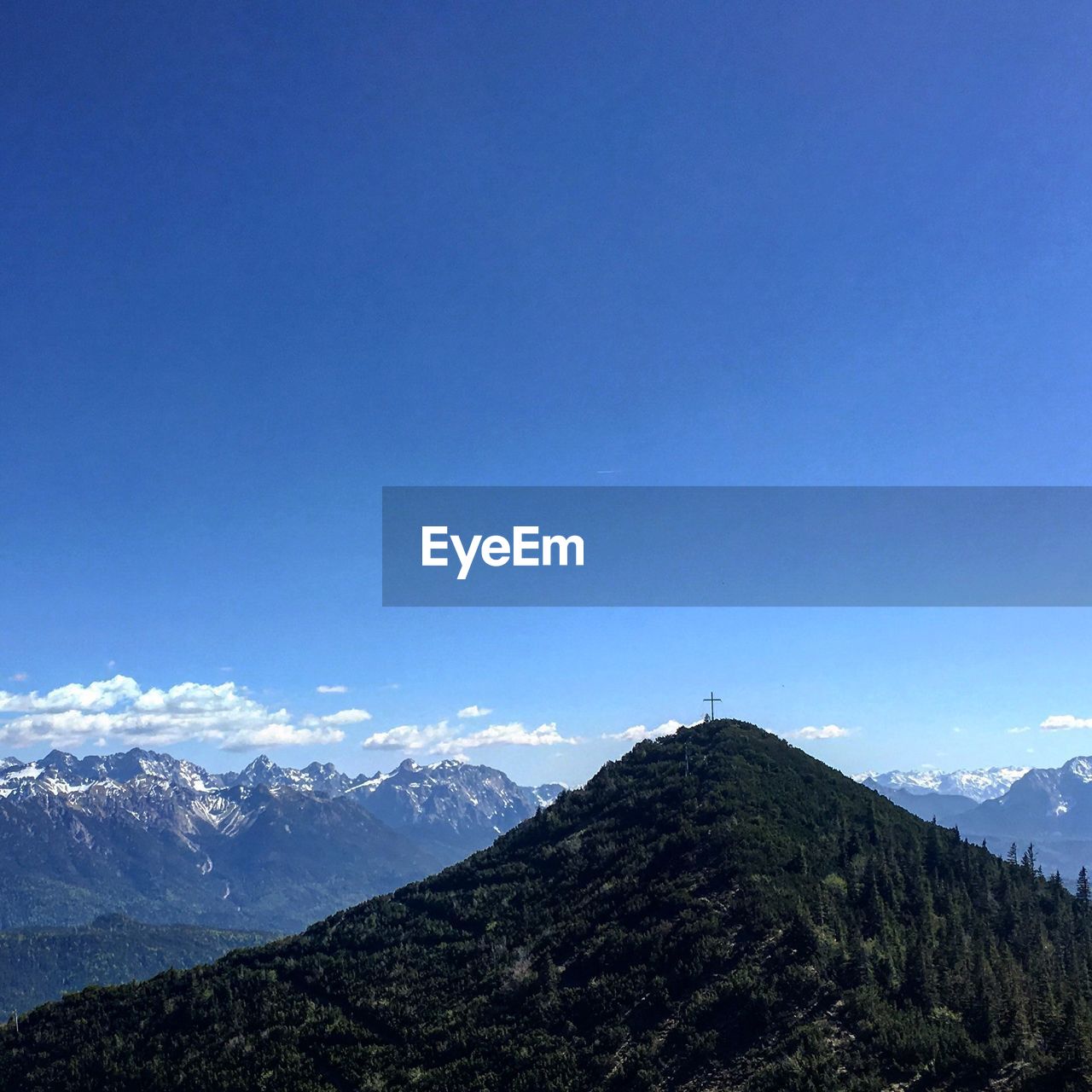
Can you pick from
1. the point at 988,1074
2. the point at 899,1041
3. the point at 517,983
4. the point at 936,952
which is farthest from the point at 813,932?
the point at 517,983

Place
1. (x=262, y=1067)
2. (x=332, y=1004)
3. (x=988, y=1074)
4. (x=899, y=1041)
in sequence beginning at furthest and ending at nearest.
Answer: (x=332, y=1004) → (x=262, y=1067) → (x=899, y=1041) → (x=988, y=1074)

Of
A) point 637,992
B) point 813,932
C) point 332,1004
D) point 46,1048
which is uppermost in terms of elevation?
point 813,932

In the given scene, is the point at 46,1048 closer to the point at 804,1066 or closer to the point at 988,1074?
the point at 804,1066

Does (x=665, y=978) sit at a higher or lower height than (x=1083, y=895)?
higher

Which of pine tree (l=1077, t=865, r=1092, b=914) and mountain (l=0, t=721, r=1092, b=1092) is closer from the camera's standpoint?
mountain (l=0, t=721, r=1092, b=1092)

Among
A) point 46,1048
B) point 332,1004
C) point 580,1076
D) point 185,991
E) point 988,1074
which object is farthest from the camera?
point 185,991

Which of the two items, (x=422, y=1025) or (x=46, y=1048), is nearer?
(x=422, y=1025)

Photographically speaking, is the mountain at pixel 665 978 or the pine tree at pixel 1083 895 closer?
the mountain at pixel 665 978

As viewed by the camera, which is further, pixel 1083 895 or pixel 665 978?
pixel 1083 895
